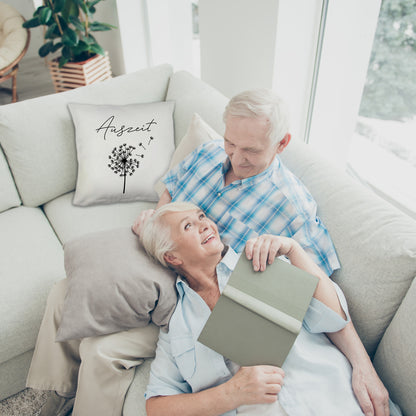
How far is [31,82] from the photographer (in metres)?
4.24

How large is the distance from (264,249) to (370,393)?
1.42 ft

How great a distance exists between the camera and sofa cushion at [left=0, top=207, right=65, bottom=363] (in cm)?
123

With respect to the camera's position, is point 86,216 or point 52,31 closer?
point 86,216

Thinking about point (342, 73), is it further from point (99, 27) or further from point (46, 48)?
point (46, 48)

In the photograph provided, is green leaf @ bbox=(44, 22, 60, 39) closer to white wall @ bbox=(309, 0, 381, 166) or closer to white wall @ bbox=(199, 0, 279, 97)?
white wall @ bbox=(199, 0, 279, 97)

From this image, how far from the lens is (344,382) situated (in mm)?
874

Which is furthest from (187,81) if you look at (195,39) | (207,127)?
(195,39)

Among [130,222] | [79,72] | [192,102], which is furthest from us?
[79,72]

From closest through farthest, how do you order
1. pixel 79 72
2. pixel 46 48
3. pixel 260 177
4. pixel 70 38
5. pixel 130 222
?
pixel 260 177
pixel 130 222
pixel 70 38
pixel 79 72
pixel 46 48

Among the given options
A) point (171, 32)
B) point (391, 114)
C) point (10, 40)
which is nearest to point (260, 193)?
point (391, 114)

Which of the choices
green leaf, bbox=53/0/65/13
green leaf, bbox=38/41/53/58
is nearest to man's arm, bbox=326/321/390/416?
green leaf, bbox=53/0/65/13

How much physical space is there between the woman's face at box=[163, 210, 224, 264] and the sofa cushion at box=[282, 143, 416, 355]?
38cm

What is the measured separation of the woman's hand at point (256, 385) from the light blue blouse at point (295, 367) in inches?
2.0

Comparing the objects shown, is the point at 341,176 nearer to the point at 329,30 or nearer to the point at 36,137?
the point at 329,30
